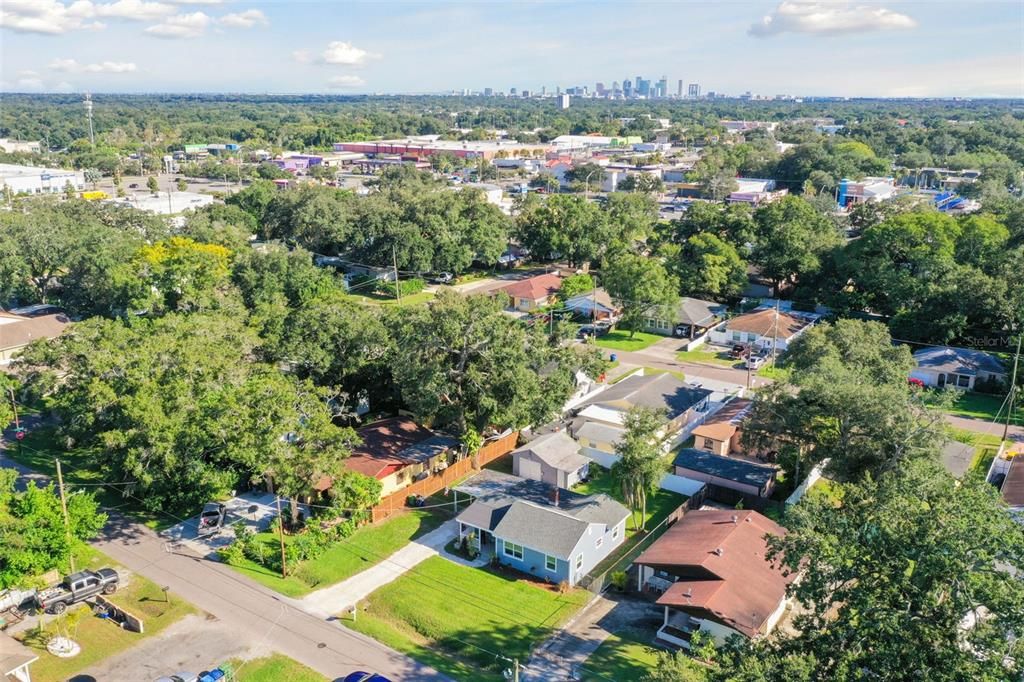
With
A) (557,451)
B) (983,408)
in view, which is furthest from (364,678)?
(983,408)

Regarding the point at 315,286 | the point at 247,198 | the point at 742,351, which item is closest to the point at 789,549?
the point at 742,351

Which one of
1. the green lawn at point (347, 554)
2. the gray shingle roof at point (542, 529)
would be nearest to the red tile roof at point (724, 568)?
the gray shingle roof at point (542, 529)

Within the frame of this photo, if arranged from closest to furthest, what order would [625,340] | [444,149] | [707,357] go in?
1. [707,357]
2. [625,340]
3. [444,149]

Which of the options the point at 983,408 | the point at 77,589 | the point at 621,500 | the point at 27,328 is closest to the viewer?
the point at 77,589

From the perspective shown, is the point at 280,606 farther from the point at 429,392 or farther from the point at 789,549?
the point at 789,549

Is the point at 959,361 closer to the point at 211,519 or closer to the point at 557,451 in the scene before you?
the point at 557,451

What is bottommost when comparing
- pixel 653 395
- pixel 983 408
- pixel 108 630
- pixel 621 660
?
pixel 108 630

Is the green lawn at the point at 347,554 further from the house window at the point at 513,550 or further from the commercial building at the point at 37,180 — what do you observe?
the commercial building at the point at 37,180
